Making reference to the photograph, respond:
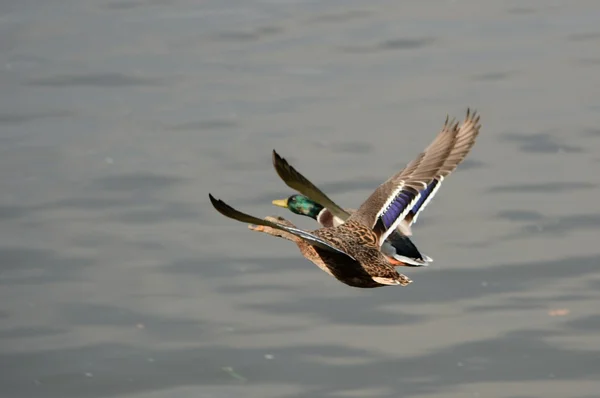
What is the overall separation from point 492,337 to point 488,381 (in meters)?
0.61

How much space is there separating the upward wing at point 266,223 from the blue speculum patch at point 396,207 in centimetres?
106

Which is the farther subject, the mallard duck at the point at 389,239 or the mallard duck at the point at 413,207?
the mallard duck at the point at 389,239

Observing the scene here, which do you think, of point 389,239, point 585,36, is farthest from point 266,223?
point 585,36

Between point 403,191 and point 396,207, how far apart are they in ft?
0.60

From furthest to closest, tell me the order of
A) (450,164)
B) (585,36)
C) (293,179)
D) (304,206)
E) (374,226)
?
(585,36) < (304,206) < (450,164) < (374,226) < (293,179)

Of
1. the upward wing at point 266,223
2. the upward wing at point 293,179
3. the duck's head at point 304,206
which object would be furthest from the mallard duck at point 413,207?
the duck's head at point 304,206

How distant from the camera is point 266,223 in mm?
7320

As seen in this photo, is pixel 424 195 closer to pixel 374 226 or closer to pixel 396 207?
pixel 396 207

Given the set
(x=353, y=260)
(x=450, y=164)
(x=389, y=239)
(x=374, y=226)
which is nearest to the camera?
(x=353, y=260)

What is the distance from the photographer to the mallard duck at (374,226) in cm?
788

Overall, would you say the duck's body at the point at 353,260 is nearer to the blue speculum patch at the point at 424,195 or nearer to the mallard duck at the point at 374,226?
the mallard duck at the point at 374,226

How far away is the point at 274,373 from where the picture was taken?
63.2 ft

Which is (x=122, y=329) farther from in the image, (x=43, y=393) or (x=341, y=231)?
(x=341, y=231)

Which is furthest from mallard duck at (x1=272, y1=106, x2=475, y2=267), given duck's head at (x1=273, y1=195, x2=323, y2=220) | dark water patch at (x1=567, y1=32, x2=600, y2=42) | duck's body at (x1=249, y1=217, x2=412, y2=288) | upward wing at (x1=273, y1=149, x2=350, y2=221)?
dark water patch at (x1=567, y1=32, x2=600, y2=42)
